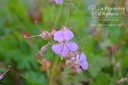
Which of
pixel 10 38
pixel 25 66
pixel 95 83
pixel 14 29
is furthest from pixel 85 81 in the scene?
pixel 14 29

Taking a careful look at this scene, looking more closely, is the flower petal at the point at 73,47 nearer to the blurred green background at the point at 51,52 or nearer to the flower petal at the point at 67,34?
the flower petal at the point at 67,34

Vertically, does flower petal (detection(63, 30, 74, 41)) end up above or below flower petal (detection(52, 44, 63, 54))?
above

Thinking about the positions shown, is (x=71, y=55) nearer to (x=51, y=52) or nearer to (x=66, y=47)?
(x=66, y=47)

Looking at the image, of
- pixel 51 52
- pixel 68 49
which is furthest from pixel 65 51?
pixel 51 52

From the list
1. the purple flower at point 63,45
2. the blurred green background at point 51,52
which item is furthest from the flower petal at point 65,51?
the blurred green background at point 51,52

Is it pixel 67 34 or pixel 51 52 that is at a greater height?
pixel 67 34

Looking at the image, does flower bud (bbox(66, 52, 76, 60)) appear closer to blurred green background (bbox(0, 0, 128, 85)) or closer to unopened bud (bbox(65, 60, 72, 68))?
unopened bud (bbox(65, 60, 72, 68))

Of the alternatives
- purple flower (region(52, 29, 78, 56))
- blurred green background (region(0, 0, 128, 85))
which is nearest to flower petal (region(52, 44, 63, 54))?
purple flower (region(52, 29, 78, 56))
